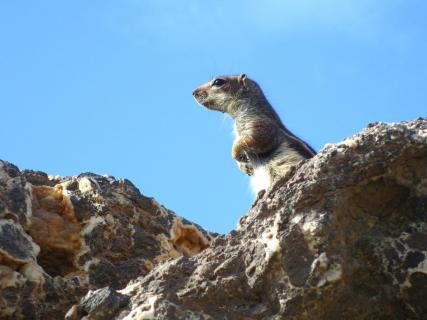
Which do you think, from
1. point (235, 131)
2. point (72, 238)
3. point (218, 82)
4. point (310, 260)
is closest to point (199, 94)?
point (218, 82)

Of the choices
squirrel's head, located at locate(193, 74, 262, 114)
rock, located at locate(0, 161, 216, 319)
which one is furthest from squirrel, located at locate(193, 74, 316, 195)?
rock, located at locate(0, 161, 216, 319)

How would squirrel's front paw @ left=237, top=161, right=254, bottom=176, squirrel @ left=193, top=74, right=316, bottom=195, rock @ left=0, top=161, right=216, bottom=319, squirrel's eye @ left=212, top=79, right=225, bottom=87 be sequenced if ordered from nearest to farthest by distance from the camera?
rock @ left=0, top=161, right=216, bottom=319 → squirrel @ left=193, top=74, right=316, bottom=195 → squirrel's front paw @ left=237, top=161, right=254, bottom=176 → squirrel's eye @ left=212, top=79, right=225, bottom=87

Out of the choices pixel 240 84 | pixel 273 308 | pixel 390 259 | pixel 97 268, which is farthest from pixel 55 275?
pixel 240 84

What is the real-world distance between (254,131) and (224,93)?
145cm

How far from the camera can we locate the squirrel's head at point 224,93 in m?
12.6

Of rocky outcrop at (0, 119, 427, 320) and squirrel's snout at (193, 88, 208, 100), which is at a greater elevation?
squirrel's snout at (193, 88, 208, 100)

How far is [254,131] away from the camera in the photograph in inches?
452

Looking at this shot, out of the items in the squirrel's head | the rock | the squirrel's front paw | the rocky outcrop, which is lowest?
the rocky outcrop

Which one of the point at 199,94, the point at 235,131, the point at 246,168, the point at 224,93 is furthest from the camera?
the point at 224,93

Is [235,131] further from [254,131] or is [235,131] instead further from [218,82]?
[218,82]

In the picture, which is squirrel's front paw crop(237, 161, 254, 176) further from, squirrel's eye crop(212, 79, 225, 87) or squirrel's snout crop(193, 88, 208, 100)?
squirrel's eye crop(212, 79, 225, 87)

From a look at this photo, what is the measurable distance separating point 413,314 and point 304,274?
0.68 meters

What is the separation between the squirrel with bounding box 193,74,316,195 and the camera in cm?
1051

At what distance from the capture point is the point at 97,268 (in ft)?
21.5
